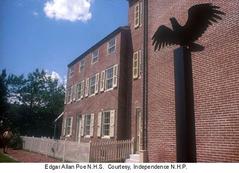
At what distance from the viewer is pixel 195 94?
7.00m

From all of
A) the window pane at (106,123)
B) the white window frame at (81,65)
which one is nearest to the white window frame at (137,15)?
the window pane at (106,123)

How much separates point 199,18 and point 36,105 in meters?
16.2

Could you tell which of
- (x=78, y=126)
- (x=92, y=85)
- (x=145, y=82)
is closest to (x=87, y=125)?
(x=78, y=126)

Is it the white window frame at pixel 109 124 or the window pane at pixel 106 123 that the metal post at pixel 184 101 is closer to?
the white window frame at pixel 109 124

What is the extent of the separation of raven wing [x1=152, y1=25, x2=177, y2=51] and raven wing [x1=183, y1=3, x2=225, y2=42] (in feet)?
1.39

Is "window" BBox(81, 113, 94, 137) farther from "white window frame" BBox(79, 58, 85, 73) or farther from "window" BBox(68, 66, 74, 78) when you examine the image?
"window" BBox(68, 66, 74, 78)

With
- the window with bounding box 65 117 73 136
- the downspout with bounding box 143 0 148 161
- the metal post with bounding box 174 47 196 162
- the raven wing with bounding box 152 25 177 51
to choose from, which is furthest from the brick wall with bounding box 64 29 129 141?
the metal post with bounding box 174 47 196 162

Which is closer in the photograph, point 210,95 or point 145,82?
point 210,95

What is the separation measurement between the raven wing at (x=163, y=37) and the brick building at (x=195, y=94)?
19cm

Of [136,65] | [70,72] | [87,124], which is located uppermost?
[70,72]

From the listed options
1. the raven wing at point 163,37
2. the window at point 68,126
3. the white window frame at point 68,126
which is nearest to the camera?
the raven wing at point 163,37

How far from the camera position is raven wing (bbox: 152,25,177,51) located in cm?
760

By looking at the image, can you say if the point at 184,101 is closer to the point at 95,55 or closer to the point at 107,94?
the point at 107,94

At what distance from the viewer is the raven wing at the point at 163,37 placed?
24.9ft
